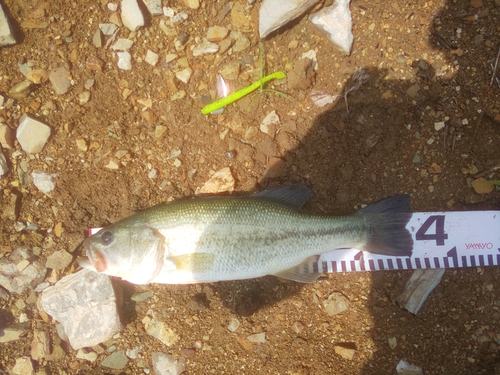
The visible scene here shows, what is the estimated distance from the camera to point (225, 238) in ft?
9.54

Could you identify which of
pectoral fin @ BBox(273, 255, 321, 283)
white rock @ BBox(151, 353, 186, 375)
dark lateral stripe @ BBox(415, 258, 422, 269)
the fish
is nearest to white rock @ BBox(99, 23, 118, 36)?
the fish

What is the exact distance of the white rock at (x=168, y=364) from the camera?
11.4ft

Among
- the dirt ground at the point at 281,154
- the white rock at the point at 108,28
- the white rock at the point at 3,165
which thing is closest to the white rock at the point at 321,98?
the dirt ground at the point at 281,154

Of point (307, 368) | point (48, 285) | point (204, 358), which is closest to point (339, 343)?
point (307, 368)

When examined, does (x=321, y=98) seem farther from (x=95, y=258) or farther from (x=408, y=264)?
(x=95, y=258)

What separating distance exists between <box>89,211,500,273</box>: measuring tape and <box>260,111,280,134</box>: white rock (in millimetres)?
1456

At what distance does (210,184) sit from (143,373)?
2153mm

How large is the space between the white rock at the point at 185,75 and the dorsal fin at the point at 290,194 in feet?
4.72

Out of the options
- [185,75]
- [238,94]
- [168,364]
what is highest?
[185,75]

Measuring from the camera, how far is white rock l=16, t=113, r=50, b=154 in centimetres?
342

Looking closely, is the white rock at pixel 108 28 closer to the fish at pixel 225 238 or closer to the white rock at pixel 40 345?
the fish at pixel 225 238

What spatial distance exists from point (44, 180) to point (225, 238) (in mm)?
2103

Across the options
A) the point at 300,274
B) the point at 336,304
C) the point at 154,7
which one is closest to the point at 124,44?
the point at 154,7

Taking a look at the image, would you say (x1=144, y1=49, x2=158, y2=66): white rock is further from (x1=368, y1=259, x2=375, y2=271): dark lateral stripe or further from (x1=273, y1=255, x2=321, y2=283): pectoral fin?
(x1=368, y1=259, x2=375, y2=271): dark lateral stripe
